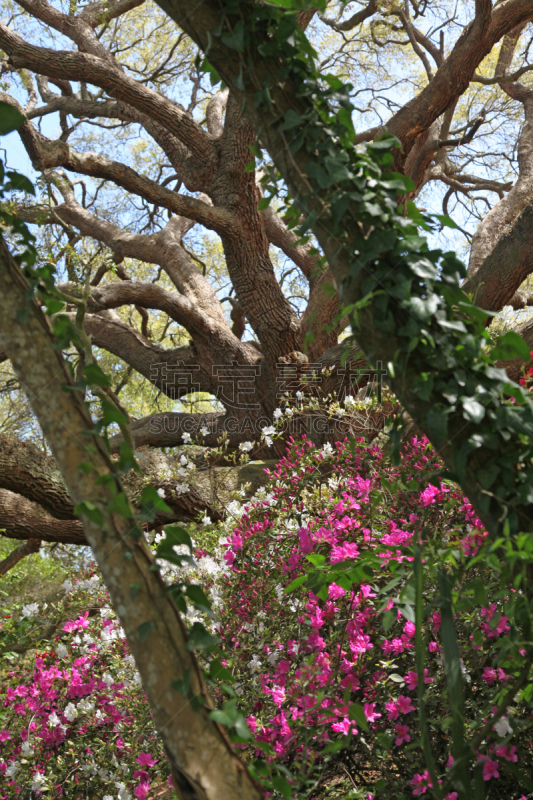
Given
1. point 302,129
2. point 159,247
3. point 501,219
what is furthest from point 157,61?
point 302,129

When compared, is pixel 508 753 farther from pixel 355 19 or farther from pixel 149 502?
pixel 355 19

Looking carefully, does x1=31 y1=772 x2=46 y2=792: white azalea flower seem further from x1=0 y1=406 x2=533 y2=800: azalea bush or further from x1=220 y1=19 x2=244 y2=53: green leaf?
x1=220 y1=19 x2=244 y2=53: green leaf

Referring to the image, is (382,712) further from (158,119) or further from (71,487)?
(158,119)

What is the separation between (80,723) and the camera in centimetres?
262

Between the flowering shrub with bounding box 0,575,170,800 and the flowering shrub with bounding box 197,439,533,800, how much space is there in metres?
0.49

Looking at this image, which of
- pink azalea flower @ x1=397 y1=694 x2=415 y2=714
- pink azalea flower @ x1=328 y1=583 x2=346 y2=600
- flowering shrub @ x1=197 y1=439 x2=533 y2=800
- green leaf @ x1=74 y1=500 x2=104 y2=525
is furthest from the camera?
pink azalea flower @ x1=328 y1=583 x2=346 y2=600

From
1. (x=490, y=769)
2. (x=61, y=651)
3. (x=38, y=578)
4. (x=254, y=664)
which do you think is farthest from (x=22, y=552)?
Answer: (x=490, y=769)

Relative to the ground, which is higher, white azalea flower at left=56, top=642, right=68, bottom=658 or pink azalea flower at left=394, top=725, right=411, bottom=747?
white azalea flower at left=56, top=642, right=68, bottom=658

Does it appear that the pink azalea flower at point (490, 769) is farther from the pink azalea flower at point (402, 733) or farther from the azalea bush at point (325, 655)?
the pink azalea flower at point (402, 733)

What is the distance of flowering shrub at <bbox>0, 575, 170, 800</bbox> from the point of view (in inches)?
90.2

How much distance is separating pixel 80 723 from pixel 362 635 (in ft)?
4.76

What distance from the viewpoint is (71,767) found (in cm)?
246

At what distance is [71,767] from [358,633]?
142 centimetres

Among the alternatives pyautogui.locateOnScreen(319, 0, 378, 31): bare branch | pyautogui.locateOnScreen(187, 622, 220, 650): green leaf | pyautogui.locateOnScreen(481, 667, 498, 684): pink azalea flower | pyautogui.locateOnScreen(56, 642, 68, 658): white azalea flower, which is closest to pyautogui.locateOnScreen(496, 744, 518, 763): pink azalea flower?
pyautogui.locateOnScreen(481, 667, 498, 684): pink azalea flower
